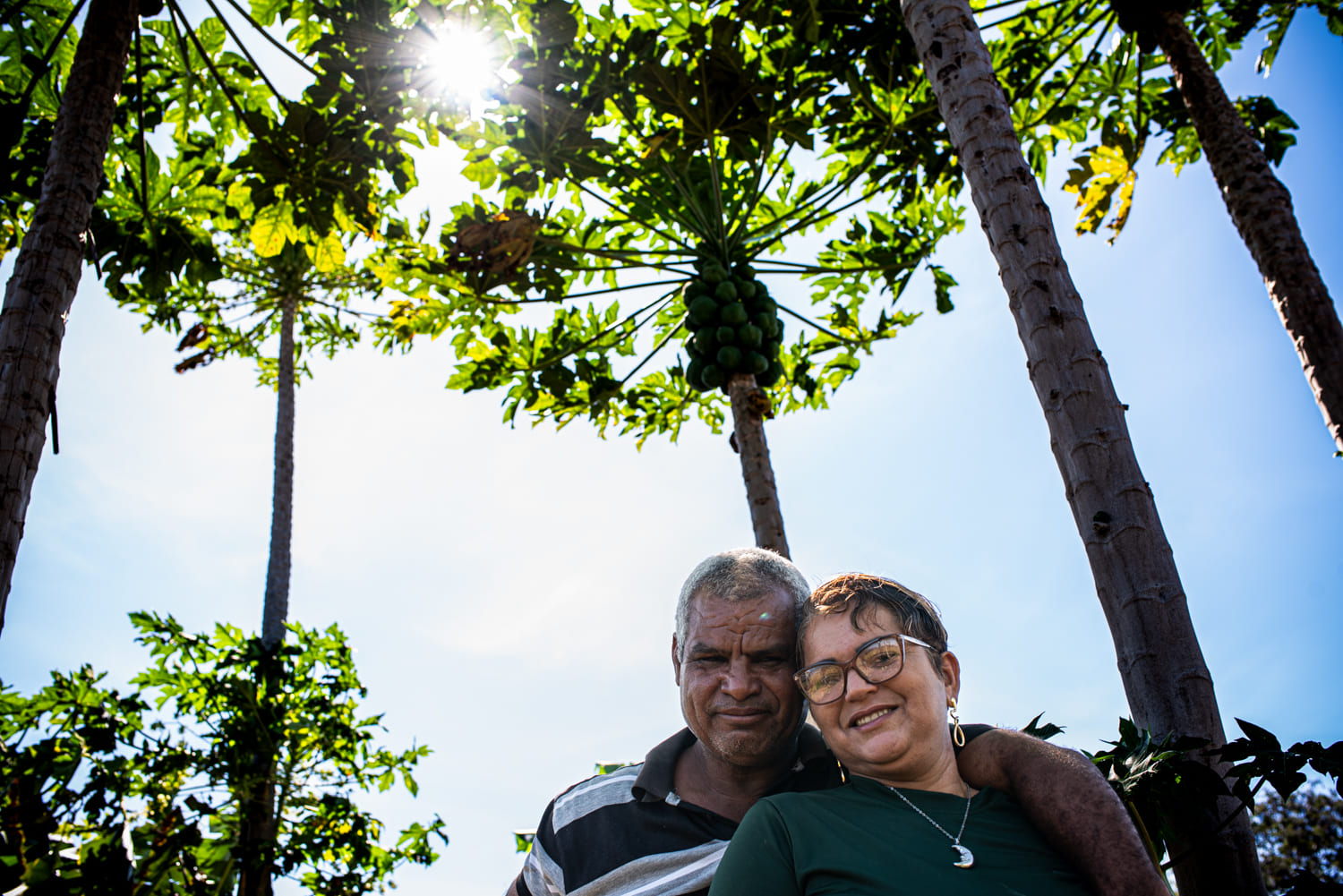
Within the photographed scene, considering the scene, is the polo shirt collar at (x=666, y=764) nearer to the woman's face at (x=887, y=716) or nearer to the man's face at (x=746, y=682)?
the man's face at (x=746, y=682)

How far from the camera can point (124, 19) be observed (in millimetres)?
3812

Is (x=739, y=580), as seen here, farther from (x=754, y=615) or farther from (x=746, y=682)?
(x=746, y=682)

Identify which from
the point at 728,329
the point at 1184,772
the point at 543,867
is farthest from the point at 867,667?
the point at 728,329

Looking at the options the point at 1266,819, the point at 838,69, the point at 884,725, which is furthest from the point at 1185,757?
the point at 1266,819

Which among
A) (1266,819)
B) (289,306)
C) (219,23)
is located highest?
(289,306)

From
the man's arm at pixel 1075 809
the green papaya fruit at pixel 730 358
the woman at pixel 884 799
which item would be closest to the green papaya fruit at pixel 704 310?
the green papaya fruit at pixel 730 358

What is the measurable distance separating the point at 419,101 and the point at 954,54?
3271 millimetres

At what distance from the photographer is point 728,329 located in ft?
18.5

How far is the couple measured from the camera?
1728 mm

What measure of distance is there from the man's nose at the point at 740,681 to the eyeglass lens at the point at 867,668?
35 centimetres

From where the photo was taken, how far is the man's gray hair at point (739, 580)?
98.0 inches

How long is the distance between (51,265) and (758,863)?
129 inches

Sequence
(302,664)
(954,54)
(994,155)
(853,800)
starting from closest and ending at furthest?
1. (853,800)
2. (994,155)
3. (954,54)
4. (302,664)

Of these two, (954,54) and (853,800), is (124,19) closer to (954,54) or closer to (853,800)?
(954,54)
